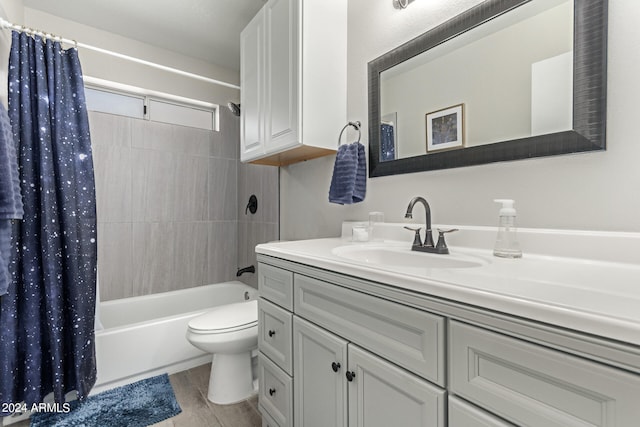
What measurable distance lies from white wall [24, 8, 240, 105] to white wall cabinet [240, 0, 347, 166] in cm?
124

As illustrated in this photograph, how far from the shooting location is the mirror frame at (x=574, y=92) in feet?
2.76

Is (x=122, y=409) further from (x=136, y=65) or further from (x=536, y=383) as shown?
(x=136, y=65)

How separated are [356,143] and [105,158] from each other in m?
2.06

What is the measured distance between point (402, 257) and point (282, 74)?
3.63ft

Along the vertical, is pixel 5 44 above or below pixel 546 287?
above

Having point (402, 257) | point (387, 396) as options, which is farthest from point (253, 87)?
point (387, 396)

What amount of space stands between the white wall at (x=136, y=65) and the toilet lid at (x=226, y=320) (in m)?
2.03

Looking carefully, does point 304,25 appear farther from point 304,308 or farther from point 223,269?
point 223,269

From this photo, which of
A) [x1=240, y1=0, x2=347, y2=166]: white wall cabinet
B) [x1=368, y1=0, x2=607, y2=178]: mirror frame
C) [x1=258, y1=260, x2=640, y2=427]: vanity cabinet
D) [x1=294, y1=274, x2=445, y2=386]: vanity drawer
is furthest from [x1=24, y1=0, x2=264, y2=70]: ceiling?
[x1=294, y1=274, x2=445, y2=386]: vanity drawer

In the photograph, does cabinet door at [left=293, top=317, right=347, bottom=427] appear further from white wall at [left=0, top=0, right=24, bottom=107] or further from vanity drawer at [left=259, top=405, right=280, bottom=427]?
white wall at [left=0, top=0, right=24, bottom=107]

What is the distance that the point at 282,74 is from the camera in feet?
5.02

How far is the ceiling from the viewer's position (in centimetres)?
203

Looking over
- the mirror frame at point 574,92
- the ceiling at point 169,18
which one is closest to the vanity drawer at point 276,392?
the mirror frame at point 574,92

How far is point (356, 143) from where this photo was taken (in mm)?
1497
